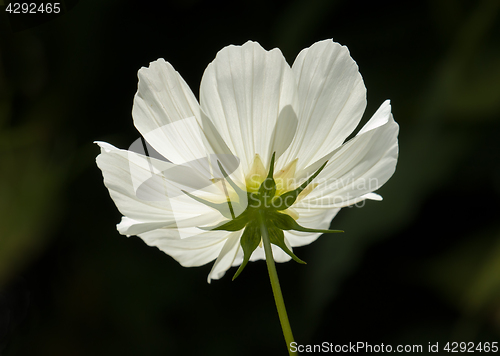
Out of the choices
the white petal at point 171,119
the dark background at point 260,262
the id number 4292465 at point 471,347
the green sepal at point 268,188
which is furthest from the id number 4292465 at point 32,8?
the id number 4292465 at point 471,347

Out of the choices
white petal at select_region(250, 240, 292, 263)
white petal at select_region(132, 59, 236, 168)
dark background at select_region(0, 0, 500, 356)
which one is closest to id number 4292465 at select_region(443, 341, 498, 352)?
dark background at select_region(0, 0, 500, 356)

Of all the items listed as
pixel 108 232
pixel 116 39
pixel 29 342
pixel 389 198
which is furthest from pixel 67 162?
pixel 389 198

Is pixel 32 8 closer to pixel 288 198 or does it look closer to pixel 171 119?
pixel 171 119

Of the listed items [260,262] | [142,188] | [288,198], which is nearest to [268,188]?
[288,198]

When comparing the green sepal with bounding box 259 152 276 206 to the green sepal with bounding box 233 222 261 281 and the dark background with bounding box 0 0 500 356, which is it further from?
the dark background with bounding box 0 0 500 356

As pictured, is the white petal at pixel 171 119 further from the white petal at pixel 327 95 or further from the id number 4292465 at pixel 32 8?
the id number 4292465 at pixel 32 8

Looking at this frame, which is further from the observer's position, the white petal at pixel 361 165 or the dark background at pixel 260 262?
the dark background at pixel 260 262

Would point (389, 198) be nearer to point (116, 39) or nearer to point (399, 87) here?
point (399, 87)
